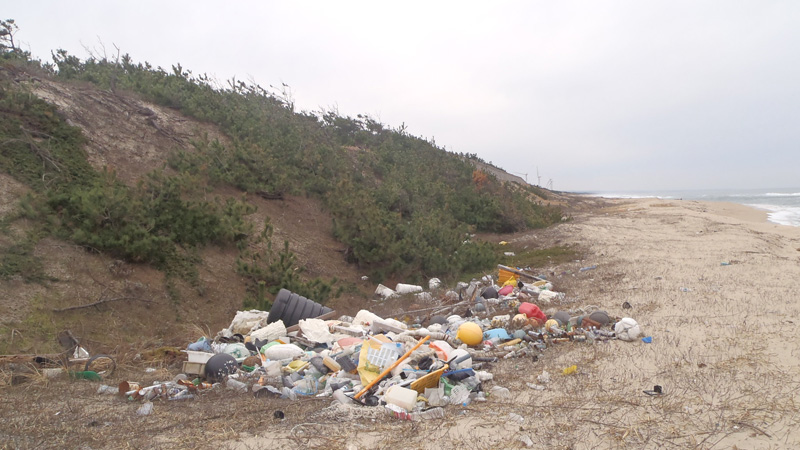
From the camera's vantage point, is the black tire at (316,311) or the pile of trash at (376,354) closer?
the pile of trash at (376,354)

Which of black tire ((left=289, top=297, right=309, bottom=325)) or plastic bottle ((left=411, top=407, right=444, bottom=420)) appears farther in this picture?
black tire ((left=289, top=297, right=309, bottom=325))

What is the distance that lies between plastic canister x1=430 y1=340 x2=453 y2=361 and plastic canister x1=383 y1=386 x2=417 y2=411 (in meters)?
0.94

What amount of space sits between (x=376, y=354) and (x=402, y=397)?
0.85 metres

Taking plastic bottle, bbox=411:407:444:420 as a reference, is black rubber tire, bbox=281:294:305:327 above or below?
above

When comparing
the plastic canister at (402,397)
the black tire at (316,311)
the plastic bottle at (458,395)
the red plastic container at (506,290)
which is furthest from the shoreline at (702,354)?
the black tire at (316,311)

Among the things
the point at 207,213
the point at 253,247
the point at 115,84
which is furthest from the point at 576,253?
the point at 115,84

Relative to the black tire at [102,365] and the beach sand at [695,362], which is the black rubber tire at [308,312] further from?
the beach sand at [695,362]

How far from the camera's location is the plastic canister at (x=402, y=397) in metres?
3.97

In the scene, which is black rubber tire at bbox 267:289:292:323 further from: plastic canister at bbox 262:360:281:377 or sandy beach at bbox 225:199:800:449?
sandy beach at bbox 225:199:800:449

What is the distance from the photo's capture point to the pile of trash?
4309 mm

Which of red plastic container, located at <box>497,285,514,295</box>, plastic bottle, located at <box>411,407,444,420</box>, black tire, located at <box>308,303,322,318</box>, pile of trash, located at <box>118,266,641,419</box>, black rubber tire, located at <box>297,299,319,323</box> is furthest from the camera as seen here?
red plastic container, located at <box>497,285,514,295</box>

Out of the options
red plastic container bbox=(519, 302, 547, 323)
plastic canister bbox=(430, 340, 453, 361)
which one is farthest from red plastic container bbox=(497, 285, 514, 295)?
plastic canister bbox=(430, 340, 453, 361)

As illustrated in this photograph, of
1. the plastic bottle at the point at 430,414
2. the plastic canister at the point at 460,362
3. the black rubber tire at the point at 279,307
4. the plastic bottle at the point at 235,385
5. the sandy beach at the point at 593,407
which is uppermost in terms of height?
the black rubber tire at the point at 279,307

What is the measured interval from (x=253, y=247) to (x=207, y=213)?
1588 mm
